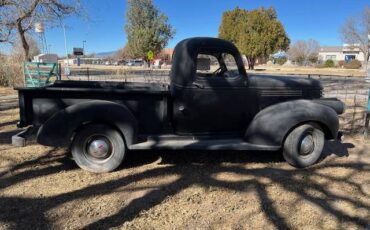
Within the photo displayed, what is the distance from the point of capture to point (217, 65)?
5.87 metres

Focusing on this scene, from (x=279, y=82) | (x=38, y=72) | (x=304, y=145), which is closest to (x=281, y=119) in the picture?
(x=304, y=145)

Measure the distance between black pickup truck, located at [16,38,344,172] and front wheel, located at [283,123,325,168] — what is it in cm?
1

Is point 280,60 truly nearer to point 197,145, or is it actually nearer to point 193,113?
point 193,113

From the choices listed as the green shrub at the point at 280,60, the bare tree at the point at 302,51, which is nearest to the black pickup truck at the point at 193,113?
the green shrub at the point at 280,60

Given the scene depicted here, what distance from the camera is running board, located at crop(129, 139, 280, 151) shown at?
16.8ft

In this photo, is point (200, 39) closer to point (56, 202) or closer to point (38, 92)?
point (38, 92)

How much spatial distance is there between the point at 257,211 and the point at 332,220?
767 mm

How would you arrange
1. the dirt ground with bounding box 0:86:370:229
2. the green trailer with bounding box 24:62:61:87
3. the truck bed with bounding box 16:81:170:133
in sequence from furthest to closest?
the green trailer with bounding box 24:62:61:87 → the truck bed with bounding box 16:81:170:133 → the dirt ground with bounding box 0:86:370:229

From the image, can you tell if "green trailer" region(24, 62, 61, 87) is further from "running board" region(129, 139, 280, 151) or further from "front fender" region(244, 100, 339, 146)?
"front fender" region(244, 100, 339, 146)

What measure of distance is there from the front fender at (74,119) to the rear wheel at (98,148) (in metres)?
0.13

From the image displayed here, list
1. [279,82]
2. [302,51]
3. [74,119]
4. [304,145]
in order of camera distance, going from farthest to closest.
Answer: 1. [302,51]
2. [279,82]
3. [304,145]
4. [74,119]

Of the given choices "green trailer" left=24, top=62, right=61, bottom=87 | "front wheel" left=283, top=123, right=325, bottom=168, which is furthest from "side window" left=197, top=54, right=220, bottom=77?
"green trailer" left=24, top=62, right=61, bottom=87

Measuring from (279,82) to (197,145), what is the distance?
5.66ft

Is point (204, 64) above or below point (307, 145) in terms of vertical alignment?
above
